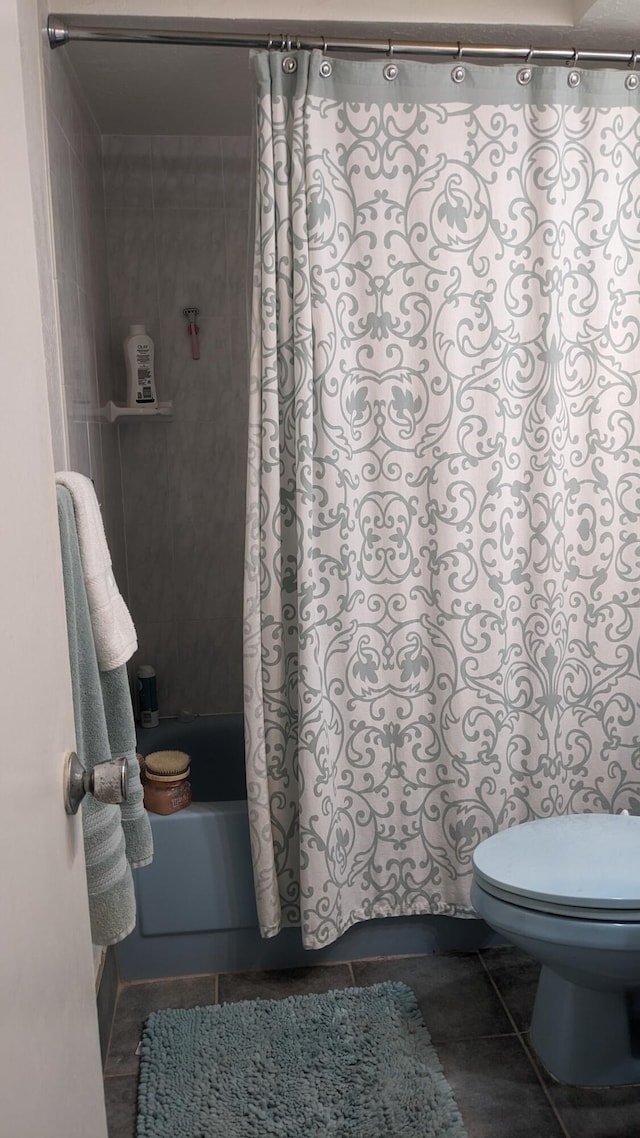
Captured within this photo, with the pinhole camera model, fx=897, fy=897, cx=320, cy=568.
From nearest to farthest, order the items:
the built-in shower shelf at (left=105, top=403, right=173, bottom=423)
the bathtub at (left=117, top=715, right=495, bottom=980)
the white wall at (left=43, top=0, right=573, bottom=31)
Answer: the white wall at (left=43, top=0, right=573, bottom=31)
the bathtub at (left=117, top=715, right=495, bottom=980)
the built-in shower shelf at (left=105, top=403, right=173, bottom=423)

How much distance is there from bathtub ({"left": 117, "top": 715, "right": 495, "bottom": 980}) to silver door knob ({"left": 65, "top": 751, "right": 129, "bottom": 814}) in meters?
1.26

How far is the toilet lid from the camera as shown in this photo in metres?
1.62

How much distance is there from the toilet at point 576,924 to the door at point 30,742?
37.1 inches

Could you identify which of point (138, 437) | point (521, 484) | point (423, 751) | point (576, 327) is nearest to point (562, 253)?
point (576, 327)

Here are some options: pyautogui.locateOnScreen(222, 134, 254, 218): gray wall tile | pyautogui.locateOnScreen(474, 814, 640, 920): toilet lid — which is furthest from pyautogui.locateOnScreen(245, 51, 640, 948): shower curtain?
pyautogui.locateOnScreen(222, 134, 254, 218): gray wall tile

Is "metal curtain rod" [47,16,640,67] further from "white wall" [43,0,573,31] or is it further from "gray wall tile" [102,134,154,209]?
"gray wall tile" [102,134,154,209]

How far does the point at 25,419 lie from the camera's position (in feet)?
2.64

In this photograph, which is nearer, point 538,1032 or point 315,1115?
point 315,1115

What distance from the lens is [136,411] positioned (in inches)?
102

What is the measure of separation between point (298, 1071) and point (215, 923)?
16.6 inches

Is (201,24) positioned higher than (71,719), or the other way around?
(201,24)

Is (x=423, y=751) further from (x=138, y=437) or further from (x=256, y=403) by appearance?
(x=138, y=437)

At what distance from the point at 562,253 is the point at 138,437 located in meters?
1.38

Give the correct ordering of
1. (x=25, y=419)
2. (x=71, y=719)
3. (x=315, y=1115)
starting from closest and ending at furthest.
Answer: (x=25, y=419), (x=71, y=719), (x=315, y=1115)
